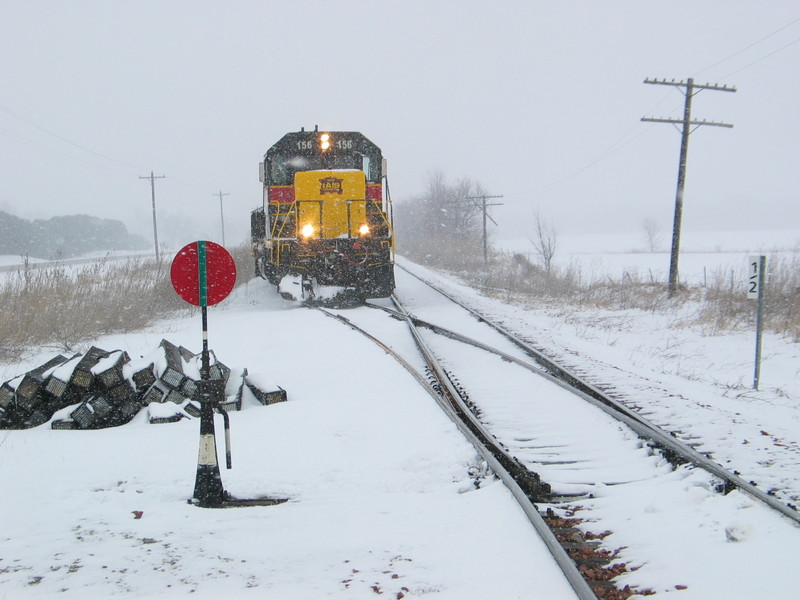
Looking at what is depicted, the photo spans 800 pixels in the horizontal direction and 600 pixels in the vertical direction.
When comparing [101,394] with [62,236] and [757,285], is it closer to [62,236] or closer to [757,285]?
[757,285]

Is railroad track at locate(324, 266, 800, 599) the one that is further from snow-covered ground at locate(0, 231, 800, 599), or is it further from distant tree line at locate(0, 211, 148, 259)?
distant tree line at locate(0, 211, 148, 259)

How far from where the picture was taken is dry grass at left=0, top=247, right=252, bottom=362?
9.38m

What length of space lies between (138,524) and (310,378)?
3720 mm

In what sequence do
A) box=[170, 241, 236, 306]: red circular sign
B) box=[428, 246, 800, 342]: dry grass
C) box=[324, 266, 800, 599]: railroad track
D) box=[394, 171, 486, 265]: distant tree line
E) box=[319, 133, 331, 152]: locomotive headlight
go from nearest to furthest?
box=[324, 266, 800, 599]: railroad track, box=[170, 241, 236, 306]: red circular sign, box=[428, 246, 800, 342]: dry grass, box=[319, 133, 331, 152]: locomotive headlight, box=[394, 171, 486, 265]: distant tree line

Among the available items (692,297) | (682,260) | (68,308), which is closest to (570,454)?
(68,308)

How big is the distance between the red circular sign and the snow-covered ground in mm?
1338

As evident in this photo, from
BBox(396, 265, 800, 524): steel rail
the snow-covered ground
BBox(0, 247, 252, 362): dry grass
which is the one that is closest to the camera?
the snow-covered ground

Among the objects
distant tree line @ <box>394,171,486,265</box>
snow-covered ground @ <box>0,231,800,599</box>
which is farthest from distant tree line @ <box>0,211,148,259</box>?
snow-covered ground @ <box>0,231,800,599</box>

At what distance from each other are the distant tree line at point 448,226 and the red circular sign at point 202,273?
37.9 metres

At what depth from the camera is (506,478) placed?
381 cm

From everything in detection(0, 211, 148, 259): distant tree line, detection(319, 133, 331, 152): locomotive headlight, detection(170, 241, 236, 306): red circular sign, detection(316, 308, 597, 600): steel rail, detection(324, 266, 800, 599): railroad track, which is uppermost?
detection(319, 133, 331, 152): locomotive headlight

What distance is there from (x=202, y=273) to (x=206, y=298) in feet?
0.57

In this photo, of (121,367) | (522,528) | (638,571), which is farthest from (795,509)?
(121,367)

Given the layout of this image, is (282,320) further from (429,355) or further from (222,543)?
(222,543)
